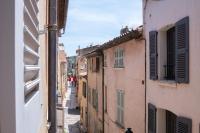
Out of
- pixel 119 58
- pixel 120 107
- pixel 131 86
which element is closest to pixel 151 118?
pixel 131 86

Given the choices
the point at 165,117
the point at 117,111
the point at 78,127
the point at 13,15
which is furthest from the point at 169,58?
the point at 78,127

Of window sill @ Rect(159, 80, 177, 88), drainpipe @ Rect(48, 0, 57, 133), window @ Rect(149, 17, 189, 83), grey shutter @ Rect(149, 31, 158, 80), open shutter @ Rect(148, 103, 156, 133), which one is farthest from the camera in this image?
open shutter @ Rect(148, 103, 156, 133)

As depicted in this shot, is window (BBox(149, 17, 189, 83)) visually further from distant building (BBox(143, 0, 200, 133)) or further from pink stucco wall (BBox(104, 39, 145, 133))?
pink stucco wall (BBox(104, 39, 145, 133))

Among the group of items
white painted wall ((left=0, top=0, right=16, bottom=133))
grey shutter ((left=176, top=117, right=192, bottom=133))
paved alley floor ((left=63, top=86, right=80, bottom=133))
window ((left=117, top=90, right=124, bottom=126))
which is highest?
white painted wall ((left=0, top=0, right=16, bottom=133))

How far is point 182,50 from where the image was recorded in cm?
854

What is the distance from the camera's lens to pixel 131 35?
1309cm

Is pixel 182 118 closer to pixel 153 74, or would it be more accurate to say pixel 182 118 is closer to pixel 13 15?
pixel 153 74

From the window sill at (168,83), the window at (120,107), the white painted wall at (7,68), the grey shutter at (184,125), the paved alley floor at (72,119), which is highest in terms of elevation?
the white painted wall at (7,68)

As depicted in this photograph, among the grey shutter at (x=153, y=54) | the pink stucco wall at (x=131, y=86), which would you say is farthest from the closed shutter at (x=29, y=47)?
the pink stucco wall at (x=131, y=86)

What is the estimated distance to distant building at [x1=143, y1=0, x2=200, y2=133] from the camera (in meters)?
7.98

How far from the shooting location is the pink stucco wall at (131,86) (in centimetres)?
1313

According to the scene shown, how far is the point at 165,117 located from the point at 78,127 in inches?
1088

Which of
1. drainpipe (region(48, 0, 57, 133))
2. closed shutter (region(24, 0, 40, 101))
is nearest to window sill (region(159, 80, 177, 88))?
drainpipe (region(48, 0, 57, 133))

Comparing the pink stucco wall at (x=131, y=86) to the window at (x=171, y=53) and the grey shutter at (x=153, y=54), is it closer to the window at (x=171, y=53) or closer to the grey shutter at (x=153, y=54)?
the grey shutter at (x=153, y=54)
